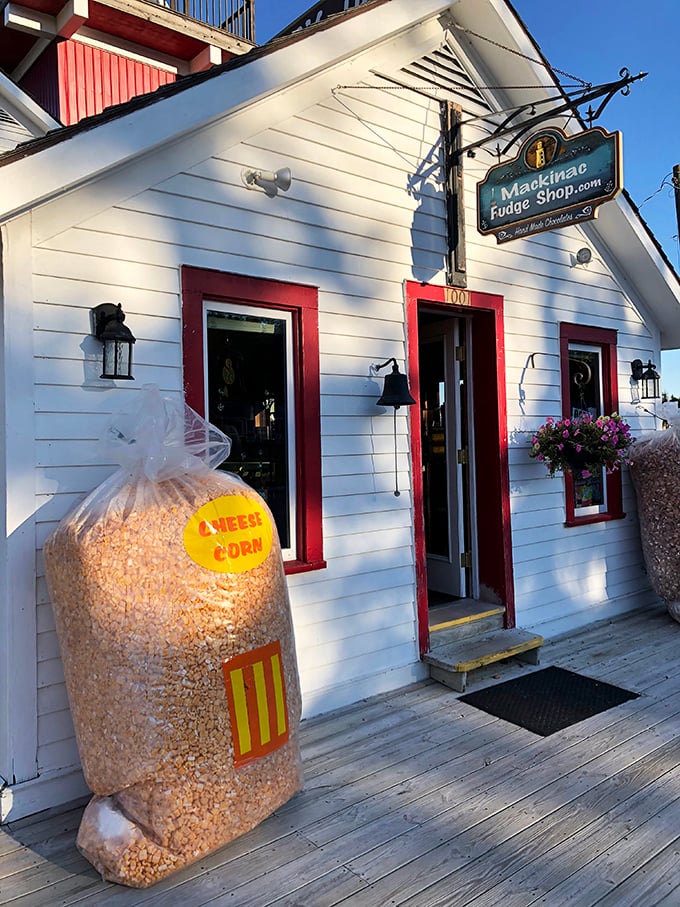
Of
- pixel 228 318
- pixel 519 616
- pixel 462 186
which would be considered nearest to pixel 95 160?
pixel 228 318

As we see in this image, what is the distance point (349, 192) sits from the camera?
3686 mm

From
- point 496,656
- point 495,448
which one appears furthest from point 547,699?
point 495,448

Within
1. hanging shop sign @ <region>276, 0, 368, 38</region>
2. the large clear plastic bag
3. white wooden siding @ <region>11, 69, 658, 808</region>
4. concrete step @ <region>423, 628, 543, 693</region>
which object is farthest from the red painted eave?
concrete step @ <region>423, 628, 543, 693</region>

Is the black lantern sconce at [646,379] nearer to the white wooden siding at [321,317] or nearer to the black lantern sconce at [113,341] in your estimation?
the white wooden siding at [321,317]

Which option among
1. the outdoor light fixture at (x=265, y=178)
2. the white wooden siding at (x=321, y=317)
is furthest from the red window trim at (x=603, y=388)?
the outdoor light fixture at (x=265, y=178)

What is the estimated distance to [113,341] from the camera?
2.73m

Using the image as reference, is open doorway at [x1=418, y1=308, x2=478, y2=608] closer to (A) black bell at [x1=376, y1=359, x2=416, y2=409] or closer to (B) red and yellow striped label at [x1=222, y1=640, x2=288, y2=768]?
(A) black bell at [x1=376, y1=359, x2=416, y2=409]

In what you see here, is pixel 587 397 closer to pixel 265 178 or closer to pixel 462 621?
pixel 462 621

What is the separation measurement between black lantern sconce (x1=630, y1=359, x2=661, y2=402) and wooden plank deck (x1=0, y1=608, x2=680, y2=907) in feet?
10.2

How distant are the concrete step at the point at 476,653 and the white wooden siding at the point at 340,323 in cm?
17

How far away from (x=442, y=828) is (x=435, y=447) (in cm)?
302

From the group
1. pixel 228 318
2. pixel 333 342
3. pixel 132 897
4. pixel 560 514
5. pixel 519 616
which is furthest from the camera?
pixel 560 514

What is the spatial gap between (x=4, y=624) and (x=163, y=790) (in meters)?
1.03

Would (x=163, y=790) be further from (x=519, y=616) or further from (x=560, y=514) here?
(x=560, y=514)
